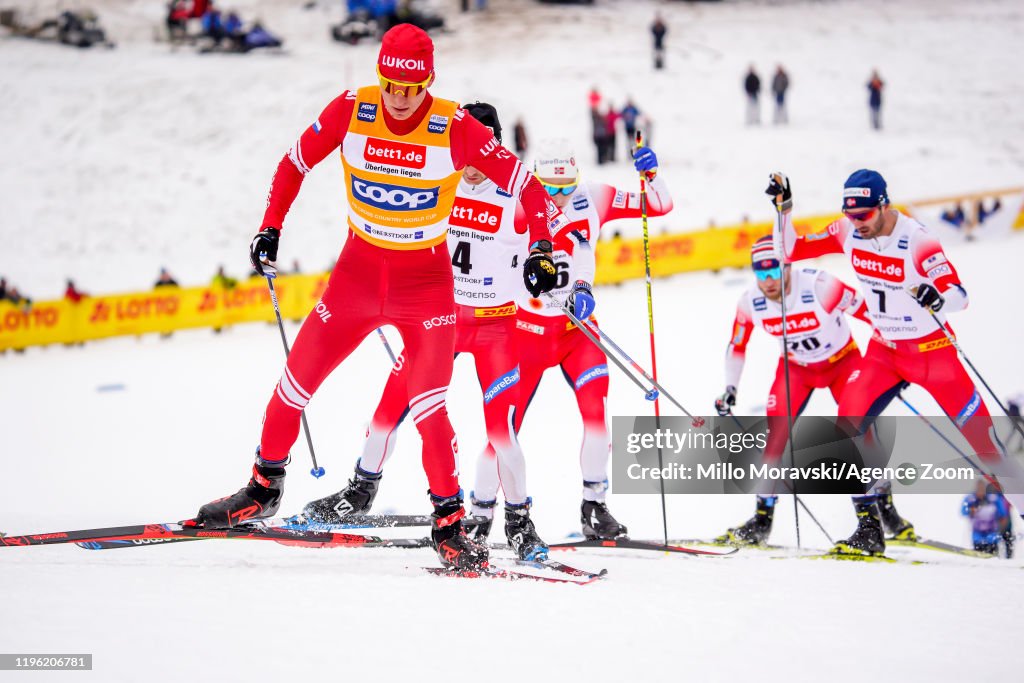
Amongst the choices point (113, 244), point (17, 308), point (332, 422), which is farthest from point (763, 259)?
point (113, 244)

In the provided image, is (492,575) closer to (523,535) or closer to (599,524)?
(523,535)

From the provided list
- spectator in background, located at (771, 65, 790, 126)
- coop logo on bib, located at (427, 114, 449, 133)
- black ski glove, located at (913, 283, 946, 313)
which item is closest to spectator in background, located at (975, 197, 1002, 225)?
spectator in background, located at (771, 65, 790, 126)

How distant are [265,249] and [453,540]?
185 cm

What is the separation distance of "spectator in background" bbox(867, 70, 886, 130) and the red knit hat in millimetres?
27667

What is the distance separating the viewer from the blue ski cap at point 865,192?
7266mm

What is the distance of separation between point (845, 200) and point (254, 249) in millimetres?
4043

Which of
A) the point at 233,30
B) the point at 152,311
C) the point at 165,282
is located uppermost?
the point at 233,30

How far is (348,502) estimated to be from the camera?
6945mm

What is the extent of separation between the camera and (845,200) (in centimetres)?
735

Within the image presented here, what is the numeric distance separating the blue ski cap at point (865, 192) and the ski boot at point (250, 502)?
4145 millimetres

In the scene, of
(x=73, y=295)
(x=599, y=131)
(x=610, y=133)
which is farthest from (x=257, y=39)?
(x=73, y=295)

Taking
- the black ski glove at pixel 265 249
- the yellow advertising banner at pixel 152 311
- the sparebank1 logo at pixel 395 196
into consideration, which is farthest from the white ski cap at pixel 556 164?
the yellow advertising banner at pixel 152 311

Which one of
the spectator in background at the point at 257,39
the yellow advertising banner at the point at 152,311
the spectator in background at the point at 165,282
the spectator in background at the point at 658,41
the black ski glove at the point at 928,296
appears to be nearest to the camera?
the black ski glove at the point at 928,296

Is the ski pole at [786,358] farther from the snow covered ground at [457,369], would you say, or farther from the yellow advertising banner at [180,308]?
the yellow advertising banner at [180,308]
